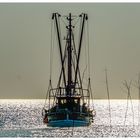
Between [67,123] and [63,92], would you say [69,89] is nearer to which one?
[63,92]

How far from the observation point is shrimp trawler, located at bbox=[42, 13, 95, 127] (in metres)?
7.16

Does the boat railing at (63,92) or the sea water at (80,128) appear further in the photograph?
the sea water at (80,128)

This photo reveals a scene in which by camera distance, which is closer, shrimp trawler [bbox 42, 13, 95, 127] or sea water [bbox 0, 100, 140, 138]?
shrimp trawler [bbox 42, 13, 95, 127]

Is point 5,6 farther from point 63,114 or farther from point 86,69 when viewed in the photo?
point 63,114

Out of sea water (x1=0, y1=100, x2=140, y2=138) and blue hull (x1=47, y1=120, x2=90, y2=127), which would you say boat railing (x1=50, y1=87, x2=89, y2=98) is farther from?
blue hull (x1=47, y1=120, x2=90, y2=127)

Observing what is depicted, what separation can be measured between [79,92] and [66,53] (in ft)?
4.69

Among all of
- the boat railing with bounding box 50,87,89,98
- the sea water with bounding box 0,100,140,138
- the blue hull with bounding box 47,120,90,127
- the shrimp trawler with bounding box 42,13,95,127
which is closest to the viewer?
the shrimp trawler with bounding box 42,13,95,127

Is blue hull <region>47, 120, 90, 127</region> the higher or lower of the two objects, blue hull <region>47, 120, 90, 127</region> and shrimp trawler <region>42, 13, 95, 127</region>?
the lower

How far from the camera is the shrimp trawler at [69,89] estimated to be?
7.16 meters

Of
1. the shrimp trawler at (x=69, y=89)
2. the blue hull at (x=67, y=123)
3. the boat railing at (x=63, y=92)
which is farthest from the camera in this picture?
the blue hull at (x=67, y=123)

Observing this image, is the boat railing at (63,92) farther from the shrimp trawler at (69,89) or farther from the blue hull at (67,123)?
the blue hull at (67,123)

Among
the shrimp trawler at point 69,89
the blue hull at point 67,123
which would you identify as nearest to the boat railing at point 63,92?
the shrimp trawler at point 69,89

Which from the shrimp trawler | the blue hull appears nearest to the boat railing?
the shrimp trawler

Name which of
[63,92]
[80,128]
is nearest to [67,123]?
[63,92]
